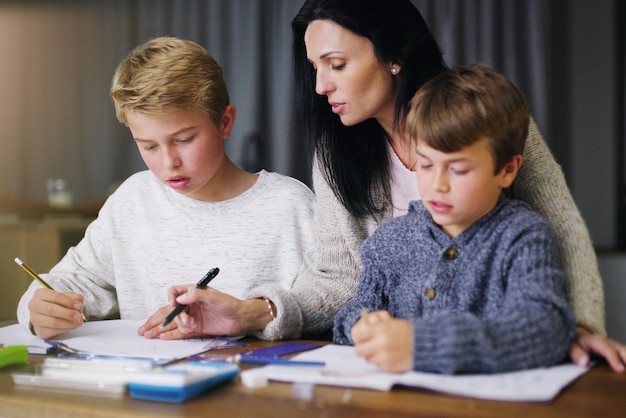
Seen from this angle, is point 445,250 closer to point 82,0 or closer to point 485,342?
point 485,342

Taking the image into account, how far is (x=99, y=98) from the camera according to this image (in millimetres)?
2682

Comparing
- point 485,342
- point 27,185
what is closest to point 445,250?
point 485,342

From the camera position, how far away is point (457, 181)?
36.7 inches

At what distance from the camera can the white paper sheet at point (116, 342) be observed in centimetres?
104

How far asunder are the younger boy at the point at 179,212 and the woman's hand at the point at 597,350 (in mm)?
632

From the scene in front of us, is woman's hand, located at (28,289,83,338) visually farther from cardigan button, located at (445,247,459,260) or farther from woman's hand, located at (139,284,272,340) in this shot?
cardigan button, located at (445,247,459,260)

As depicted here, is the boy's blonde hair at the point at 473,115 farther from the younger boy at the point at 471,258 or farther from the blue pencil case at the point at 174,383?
the blue pencil case at the point at 174,383

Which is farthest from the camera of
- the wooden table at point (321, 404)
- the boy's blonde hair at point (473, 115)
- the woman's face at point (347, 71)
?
the woman's face at point (347, 71)

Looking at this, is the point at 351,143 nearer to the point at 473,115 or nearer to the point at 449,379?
the point at 473,115

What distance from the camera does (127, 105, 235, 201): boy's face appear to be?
1337 millimetres

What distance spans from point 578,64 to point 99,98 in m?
1.61

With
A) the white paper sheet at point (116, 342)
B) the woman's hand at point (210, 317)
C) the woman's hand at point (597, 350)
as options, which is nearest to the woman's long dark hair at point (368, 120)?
the woman's hand at point (210, 317)

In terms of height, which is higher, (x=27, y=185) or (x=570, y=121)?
(x=570, y=121)

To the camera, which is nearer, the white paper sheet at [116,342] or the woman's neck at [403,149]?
the white paper sheet at [116,342]
